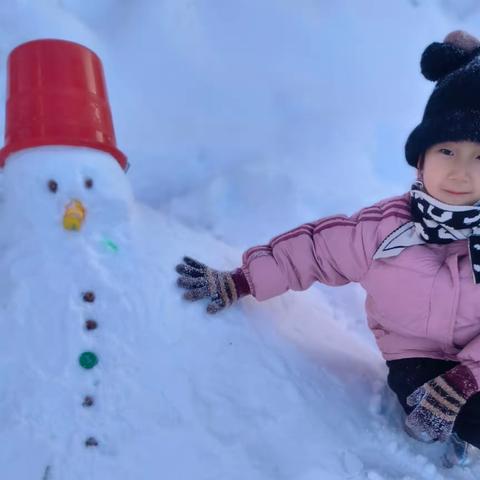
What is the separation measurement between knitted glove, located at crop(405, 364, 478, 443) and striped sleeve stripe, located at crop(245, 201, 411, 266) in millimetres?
277

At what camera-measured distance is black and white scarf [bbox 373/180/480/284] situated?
96 cm

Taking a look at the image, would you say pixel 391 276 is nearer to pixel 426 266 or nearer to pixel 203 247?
pixel 426 266

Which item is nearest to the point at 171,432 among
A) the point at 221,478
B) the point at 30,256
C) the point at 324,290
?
the point at 221,478

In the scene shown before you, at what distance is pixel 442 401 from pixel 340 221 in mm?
355

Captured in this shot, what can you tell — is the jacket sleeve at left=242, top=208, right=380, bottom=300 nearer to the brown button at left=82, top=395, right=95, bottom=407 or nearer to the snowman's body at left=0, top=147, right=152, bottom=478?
the snowman's body at left=0, top=147, right=152, bottom=478

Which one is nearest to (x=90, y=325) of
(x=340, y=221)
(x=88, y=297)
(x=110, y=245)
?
(x=88, y=297)

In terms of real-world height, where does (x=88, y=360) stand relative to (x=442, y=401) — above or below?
above

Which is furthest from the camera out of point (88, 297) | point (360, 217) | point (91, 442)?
point (360, 217)

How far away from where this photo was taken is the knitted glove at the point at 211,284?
1.05m

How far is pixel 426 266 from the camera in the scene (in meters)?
1.01

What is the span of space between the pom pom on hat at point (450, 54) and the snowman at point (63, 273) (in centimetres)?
56

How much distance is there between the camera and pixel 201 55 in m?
1.66

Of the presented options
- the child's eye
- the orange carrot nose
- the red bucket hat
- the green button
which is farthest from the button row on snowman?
the child's eye

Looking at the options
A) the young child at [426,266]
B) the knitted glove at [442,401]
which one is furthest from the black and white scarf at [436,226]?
the knitted glove at [442,401]
